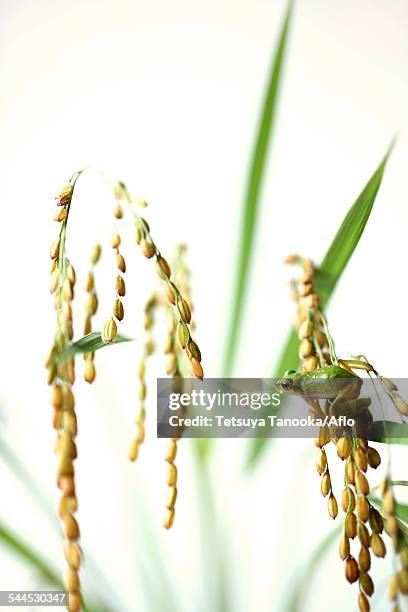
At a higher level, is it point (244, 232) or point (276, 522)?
point (244, 232)

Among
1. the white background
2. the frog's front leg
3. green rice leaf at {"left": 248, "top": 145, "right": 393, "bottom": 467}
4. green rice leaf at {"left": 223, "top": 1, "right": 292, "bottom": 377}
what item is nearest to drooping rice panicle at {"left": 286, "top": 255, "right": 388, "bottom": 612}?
the frog's front leg

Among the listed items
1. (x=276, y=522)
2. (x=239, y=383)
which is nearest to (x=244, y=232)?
(x=239, y=383)

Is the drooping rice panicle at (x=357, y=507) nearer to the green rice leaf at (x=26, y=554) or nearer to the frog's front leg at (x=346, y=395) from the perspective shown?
the frog's front leg at (x=346, y=395)

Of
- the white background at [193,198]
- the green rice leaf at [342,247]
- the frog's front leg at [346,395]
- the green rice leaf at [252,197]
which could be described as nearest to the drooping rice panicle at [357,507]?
the frog's front leg at [346,395]

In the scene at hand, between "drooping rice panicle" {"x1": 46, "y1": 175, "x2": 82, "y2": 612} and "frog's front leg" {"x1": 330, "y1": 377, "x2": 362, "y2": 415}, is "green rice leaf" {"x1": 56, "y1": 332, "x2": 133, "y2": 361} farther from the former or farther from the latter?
"frog's front leg" {"x1": 330, "y1": 377, "x2": 362, "y2": 415}

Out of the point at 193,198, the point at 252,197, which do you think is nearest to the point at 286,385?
the point at 252,197

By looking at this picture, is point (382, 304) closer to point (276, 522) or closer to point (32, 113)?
point (276, 522)

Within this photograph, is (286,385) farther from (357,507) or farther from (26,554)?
(26,554)
